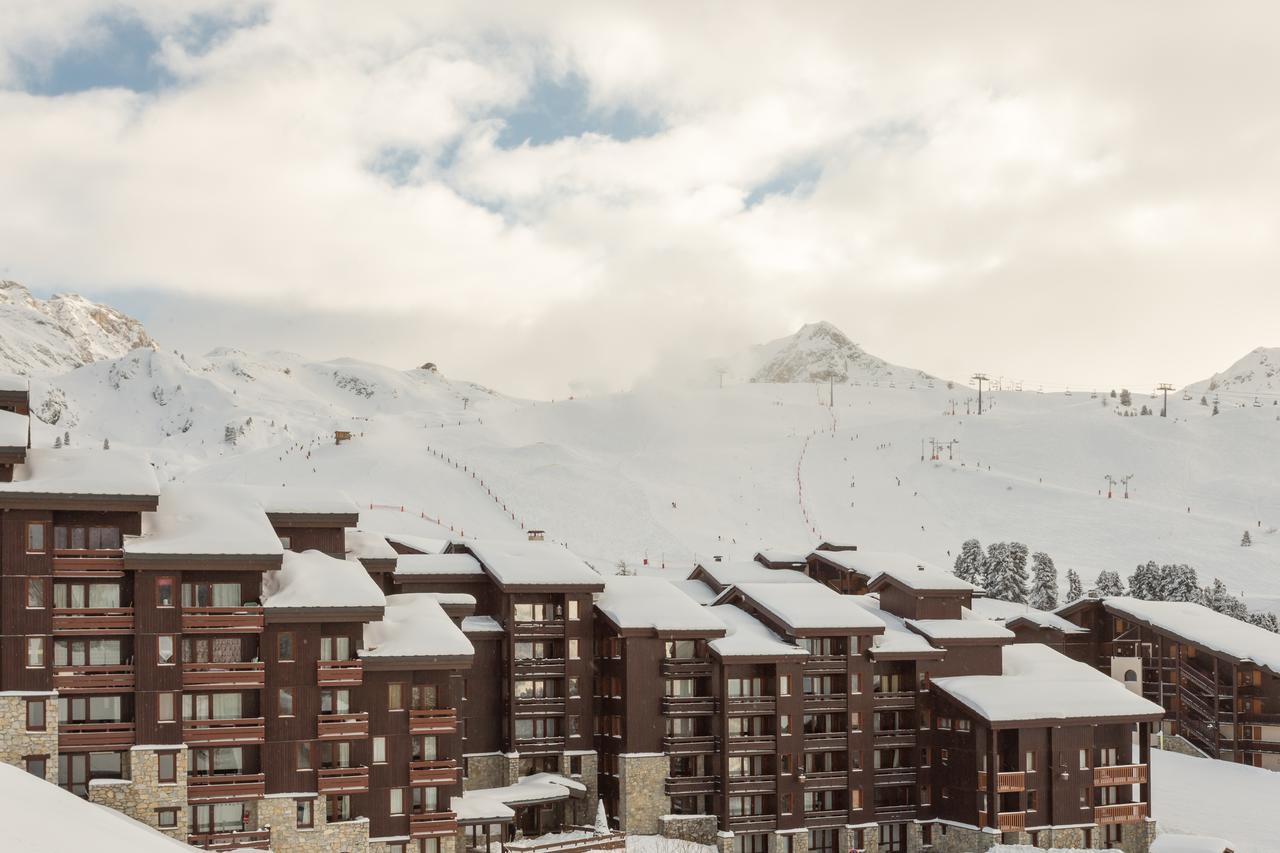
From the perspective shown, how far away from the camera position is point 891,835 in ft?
209

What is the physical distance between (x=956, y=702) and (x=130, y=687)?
1469 inches

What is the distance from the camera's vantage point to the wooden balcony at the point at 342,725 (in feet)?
163

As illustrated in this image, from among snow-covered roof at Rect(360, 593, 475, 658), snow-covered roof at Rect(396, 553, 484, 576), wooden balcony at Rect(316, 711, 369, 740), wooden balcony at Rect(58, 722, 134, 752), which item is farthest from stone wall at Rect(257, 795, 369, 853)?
snow-covered roof at Rect(396, 553, 484, 576)

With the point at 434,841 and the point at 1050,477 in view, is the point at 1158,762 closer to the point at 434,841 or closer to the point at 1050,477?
the point at 434,841

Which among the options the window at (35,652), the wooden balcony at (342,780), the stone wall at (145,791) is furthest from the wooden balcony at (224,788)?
the window at (35,652)

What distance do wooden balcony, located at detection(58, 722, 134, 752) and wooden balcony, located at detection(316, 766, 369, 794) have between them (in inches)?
278

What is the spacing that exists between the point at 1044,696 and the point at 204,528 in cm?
3960

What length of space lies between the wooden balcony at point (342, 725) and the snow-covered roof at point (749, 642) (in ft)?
58.1

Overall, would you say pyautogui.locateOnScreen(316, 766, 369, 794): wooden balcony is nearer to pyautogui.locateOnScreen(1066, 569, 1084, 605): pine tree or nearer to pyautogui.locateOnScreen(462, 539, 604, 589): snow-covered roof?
pyautogui.locateOnScreen(462, 539, 604, 589): snow-covered roof

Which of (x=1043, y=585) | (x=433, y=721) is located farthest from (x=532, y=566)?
(x=1043, y=585)

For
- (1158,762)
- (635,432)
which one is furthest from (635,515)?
(1158,762)

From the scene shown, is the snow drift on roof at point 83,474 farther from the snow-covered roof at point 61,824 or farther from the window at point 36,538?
the snow-covered roof at point 61,824

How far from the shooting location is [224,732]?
157ft

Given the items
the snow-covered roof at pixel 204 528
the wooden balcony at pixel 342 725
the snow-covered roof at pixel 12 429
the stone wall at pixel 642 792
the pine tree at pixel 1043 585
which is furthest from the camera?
the pine tree at pixel 1043 585
